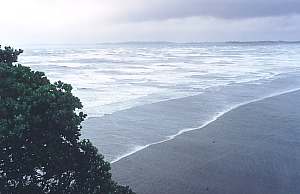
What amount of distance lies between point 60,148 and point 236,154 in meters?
9.67

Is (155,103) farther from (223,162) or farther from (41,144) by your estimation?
(41,144)

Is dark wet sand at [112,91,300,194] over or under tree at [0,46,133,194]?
under

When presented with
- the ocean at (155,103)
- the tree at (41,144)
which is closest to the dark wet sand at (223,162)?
the ocean at (155,103)

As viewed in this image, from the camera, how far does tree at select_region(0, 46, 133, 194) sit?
981cm

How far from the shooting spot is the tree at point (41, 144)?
981 centimetres

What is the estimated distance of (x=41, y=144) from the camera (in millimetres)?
10070

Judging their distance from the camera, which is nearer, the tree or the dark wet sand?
the tree

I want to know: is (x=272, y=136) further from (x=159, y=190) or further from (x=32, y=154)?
(x=32, y=154)

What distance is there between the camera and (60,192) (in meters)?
10.4

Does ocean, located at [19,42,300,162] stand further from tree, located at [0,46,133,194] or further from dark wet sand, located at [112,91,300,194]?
tree, located at [0,46,133,194]

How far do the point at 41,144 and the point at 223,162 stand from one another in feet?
29.7

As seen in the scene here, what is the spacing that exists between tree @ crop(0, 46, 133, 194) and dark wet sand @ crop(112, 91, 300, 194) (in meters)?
3.95

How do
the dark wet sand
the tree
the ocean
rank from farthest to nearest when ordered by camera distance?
the ocean < the dark wet sand < the tree

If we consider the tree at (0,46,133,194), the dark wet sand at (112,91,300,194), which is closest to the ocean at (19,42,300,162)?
the dark wet sand at (112,91,300,194)
